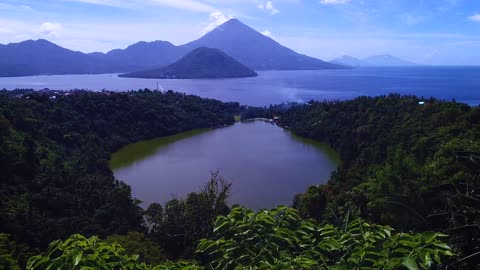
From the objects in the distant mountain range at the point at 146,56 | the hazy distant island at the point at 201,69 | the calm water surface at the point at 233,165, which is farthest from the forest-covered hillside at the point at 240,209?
the distant mountain range at the point at 146,56

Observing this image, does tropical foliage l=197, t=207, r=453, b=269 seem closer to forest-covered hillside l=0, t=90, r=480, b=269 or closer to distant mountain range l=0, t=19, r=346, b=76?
forest-covered hillside l=0, t=90, r=480, b=269

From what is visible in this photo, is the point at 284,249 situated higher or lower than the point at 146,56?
lower

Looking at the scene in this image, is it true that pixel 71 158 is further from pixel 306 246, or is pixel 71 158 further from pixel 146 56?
pixel 146 56

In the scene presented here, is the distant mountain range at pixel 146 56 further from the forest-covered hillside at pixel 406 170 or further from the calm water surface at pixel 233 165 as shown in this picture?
the forest-covered hillside at pixel 406 170

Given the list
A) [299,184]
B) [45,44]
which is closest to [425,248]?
[299,184]

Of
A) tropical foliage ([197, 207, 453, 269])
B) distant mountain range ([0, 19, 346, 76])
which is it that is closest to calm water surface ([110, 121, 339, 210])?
tropical foliage ([197, 207, 453, 269])

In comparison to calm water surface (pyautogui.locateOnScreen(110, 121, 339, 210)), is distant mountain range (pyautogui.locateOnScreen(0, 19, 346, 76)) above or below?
above

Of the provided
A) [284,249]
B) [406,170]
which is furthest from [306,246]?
[406,170]
